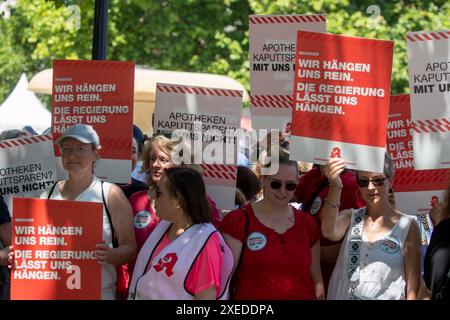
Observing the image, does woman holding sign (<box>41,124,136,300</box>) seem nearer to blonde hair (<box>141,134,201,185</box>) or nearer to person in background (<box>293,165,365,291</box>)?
blonde hair (<box>141,134,201,185</box>)

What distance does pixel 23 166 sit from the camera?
7332 millimetres

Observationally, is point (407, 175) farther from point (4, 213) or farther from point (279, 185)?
point (4, 213)

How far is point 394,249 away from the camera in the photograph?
612 cm

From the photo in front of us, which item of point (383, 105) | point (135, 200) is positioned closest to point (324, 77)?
point (383, 105)

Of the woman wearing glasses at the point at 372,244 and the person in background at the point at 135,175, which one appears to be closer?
the woman wearing glasses at the point at 372,244

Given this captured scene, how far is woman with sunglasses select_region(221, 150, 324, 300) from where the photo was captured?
6.14 metres

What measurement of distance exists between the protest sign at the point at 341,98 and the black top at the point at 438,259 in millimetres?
1141

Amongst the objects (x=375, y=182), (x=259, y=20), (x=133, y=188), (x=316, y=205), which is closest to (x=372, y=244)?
(x=375, y=182)

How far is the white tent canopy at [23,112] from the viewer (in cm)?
2027

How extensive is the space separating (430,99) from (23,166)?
2.73 m

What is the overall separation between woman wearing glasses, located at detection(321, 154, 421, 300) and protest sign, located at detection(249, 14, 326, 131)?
1.83 meters

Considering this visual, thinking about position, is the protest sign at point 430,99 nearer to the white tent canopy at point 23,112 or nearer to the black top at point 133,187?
the black top at point 133,187

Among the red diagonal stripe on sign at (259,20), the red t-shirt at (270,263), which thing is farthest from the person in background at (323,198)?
the red diagonal stripe on sign at (259,20)
